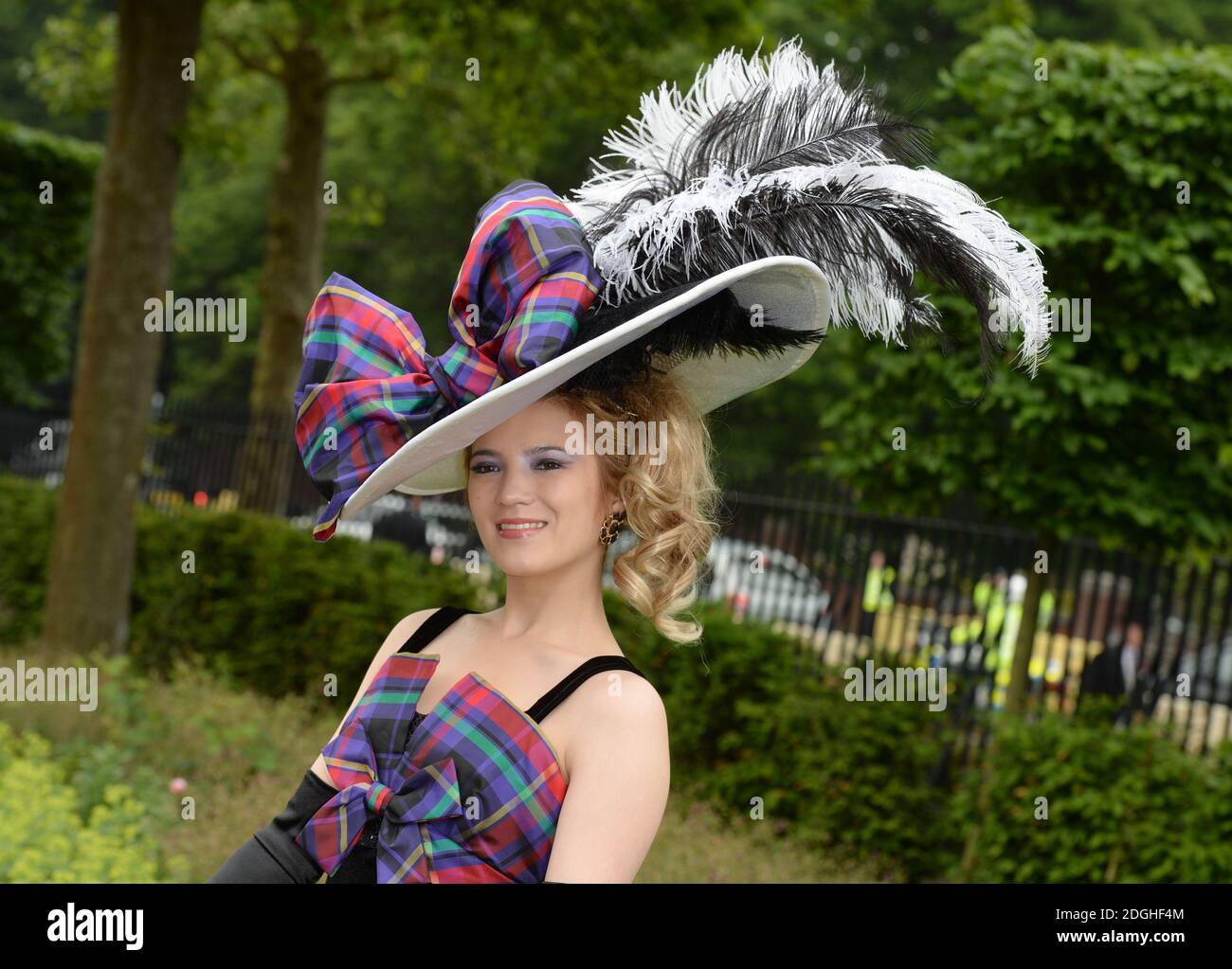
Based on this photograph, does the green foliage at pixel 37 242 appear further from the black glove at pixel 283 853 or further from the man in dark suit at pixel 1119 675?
the black glove at pixel 283 853

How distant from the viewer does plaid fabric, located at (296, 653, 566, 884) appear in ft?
6.13

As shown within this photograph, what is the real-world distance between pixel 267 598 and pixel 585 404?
6687 millimetres

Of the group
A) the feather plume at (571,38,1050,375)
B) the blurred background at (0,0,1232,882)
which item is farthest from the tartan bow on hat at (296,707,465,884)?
the blurred background at (0,0,1232,882)

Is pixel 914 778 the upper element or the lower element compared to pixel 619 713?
lower

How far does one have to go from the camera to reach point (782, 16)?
21594mm

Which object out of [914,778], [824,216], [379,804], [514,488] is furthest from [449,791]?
[914,778]

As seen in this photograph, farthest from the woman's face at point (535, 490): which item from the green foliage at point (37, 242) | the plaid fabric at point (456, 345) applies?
the green foliage at point (37, 242)

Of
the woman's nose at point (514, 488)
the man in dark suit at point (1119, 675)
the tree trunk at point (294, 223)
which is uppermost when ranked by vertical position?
the tree trunk at point (294, 223)

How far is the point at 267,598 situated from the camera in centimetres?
830

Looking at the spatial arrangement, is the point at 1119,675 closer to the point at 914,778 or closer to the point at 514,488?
the point at 914,778

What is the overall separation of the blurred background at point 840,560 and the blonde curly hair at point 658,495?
0.47 metres

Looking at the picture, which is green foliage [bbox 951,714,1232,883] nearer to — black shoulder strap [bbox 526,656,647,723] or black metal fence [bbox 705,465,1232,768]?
black metal fence [bbox 705,465,1232,768]

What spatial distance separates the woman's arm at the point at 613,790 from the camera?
179cm

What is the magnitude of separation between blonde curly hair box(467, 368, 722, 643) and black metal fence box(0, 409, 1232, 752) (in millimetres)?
3704
